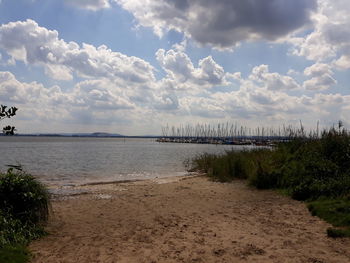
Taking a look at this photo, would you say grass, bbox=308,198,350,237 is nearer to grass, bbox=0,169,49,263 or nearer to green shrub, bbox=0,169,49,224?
grass, bbox=0,169,49,263

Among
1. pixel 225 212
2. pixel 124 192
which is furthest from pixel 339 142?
pixel 124 192

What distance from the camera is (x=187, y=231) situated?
295 inches

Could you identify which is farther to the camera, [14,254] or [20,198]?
[20,198]

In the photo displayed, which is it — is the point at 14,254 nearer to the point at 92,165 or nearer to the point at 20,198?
the point at 20,198

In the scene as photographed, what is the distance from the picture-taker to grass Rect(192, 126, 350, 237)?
8.79m

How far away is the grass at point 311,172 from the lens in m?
8.79

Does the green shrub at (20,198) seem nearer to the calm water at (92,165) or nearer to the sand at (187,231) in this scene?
the sand at (187,231)

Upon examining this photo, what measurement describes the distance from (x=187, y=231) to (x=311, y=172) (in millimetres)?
6915

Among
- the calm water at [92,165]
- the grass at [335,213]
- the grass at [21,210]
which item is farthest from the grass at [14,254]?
the grass at [335,213]

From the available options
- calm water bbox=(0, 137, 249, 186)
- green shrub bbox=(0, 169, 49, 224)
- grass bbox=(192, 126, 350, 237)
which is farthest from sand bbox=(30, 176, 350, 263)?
calm water bbox=(0, 137, 249, 186)

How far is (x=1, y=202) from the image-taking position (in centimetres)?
690

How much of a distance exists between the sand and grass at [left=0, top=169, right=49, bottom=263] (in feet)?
1.05

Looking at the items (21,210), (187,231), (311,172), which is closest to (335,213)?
(187,231)

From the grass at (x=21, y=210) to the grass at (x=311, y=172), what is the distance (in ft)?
21.0
